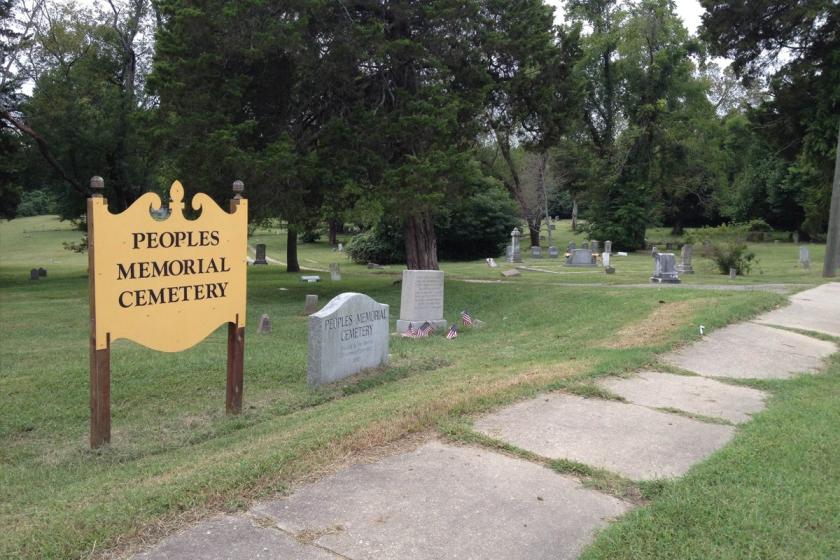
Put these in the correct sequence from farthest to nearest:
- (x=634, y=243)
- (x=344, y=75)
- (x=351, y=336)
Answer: (x=634, y=243) → (x=344, y=75) → (x=351, y=336)

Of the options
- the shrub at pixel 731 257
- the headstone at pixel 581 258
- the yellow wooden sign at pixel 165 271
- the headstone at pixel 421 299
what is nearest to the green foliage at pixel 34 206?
the headstone at pixel 581 258

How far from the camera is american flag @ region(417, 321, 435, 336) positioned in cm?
1214

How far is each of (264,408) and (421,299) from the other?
5.77 metres

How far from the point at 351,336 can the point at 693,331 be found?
4688mm

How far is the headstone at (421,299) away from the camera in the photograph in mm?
12281

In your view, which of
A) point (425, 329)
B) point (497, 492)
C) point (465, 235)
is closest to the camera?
point (497, 492)

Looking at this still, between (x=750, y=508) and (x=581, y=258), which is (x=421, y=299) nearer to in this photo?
(x=750, y=508)

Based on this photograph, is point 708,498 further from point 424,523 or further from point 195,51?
point 195,51

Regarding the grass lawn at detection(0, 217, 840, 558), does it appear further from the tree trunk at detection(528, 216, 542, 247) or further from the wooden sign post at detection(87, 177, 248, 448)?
the tree trunk at detection(528, 216, 542, 247)

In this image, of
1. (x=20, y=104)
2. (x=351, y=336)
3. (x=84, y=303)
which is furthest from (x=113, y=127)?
A: (x=351, y=336)

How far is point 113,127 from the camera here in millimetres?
28609

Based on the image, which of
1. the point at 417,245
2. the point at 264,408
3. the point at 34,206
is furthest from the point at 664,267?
the point at 34,206

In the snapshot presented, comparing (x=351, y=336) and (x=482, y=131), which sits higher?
(x=482, y=131)

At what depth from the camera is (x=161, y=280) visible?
605cm
